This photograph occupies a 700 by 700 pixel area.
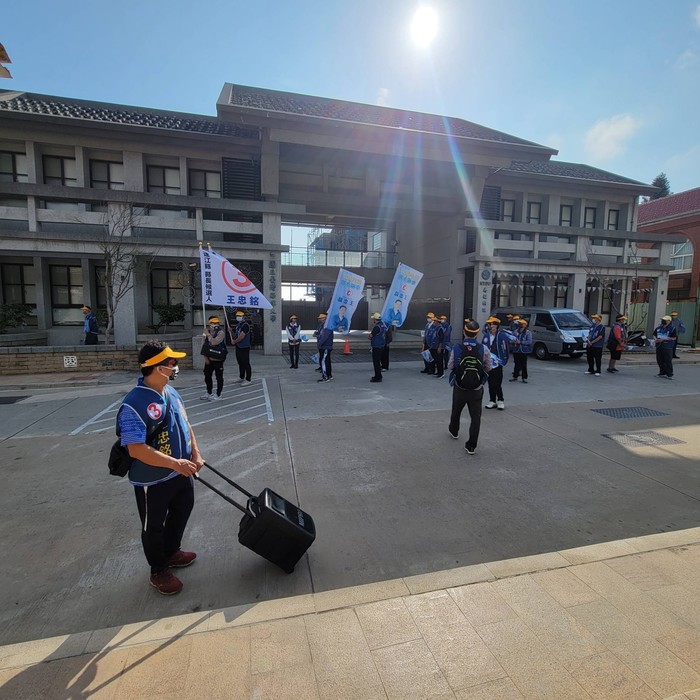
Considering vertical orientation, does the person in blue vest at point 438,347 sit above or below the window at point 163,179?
below

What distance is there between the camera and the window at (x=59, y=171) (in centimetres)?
1669

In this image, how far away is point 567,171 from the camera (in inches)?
896

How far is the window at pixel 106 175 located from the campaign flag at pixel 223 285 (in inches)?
407

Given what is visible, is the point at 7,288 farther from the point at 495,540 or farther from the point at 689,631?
the point at 689,631

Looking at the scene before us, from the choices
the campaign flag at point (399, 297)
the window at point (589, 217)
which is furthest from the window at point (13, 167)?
the window at point (589, 217)

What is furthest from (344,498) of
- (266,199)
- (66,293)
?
(66,293)

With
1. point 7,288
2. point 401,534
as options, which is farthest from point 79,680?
point 7,288

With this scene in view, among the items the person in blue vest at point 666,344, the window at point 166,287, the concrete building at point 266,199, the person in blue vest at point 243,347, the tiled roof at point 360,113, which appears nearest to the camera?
the person in blue vest at point 243,347

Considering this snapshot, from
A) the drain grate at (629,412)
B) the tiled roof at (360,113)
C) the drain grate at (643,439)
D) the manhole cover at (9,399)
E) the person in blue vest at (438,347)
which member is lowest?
the manhole cover at (9,399)

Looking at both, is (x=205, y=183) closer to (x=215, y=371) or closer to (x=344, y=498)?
(x=215, y=371)

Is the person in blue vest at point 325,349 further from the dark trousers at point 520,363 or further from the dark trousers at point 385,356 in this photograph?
the dark trousers at point 520,363

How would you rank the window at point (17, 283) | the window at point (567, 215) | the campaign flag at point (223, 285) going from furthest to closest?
the window at point (567, 215) → the window at point (17, 283) → the campaign flag at point (223, 285)

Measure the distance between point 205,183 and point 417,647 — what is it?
63.4 ft

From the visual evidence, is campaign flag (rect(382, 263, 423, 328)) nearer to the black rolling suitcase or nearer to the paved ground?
the paved ground
